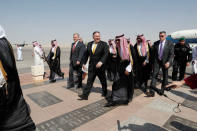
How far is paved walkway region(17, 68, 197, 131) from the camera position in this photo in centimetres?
282

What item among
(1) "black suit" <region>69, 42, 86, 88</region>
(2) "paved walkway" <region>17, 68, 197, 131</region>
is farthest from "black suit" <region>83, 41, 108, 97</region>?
(1) "black suit" <region>69, 42, 86, 88</region>

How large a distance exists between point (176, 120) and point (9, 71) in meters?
3.25

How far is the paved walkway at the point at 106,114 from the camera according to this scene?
9.24 feet

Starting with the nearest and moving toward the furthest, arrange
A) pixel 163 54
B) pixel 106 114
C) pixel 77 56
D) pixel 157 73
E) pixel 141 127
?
pixel 141 127 < pixel 106 114 < pixel 163 54 < pixel 157 73 < pixel 77 56

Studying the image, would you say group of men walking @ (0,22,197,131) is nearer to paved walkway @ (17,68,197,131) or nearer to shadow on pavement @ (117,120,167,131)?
paved walkway @ (17,68,197,131)

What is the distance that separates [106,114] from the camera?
11.0 feet

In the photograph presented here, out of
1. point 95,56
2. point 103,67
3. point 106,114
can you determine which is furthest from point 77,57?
point 106,114

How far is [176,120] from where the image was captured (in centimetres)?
308

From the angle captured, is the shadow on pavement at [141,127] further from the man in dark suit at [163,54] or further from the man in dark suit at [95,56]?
the man in dark suit at [163,54]

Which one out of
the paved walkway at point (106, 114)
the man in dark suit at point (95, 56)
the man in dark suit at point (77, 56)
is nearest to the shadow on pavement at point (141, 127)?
the paved walkway at point (106, 114)

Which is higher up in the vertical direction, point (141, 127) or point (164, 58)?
point (164, 58)

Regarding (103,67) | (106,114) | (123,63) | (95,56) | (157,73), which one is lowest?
(106,114)

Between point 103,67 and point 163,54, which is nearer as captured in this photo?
point 103,67

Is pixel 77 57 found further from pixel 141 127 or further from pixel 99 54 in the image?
pixel 141 127
